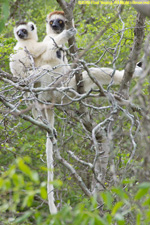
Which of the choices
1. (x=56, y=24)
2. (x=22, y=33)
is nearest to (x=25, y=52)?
(x=22, y=33)

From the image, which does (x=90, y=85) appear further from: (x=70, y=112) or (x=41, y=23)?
(x=41, y=23)

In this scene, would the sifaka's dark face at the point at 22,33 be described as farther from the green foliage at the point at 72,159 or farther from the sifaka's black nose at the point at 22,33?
the green foliage at the point at 72,159

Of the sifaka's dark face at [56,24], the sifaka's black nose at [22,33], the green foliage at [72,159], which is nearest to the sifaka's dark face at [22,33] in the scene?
the sifaka's black nose at [22,33]

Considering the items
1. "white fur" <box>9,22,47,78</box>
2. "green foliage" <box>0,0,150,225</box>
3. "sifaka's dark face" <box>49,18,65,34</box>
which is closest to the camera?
"green foliage" <box>0,0,150,225</box>

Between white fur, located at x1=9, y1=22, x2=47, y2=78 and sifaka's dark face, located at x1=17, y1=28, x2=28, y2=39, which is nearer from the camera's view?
white fur, located at x1=9, y1=22, x2=47, y2=78

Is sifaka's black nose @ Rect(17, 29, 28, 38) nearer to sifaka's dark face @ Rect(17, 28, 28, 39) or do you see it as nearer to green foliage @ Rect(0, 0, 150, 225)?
sifaka's dark face @ Rect(17, 28, 28, 39)

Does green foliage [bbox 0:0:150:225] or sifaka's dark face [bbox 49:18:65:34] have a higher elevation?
sifaka's dark face [bbox 49:18:65:34]

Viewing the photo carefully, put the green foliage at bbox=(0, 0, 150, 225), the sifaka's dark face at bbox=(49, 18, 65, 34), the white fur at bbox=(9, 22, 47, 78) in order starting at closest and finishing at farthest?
1. the green foliage at bbox=(0, 0, 150, 225)
2. the white fur at bbox=(9, 22, 47, 78)
3. the sifaka's dark face at bbox=(49, 18, 65, 34)

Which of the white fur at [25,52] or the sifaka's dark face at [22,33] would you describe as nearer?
the white fur at [25,52]

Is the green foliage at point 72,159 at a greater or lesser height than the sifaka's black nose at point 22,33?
lesser

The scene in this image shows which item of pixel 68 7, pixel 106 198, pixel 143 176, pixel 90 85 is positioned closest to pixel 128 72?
pixel 90 85

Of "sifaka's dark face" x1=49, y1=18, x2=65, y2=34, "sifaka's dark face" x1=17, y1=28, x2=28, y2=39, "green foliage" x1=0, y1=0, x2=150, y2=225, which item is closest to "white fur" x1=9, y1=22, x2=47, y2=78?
"sifaka's dark face" x1=17, y1=28, x2=28, y2=39

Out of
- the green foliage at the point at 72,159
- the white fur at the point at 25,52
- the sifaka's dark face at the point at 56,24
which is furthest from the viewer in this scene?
the sifaka's dark face at the point at 56,24

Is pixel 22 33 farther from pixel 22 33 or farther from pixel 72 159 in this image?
pixel 72 159
